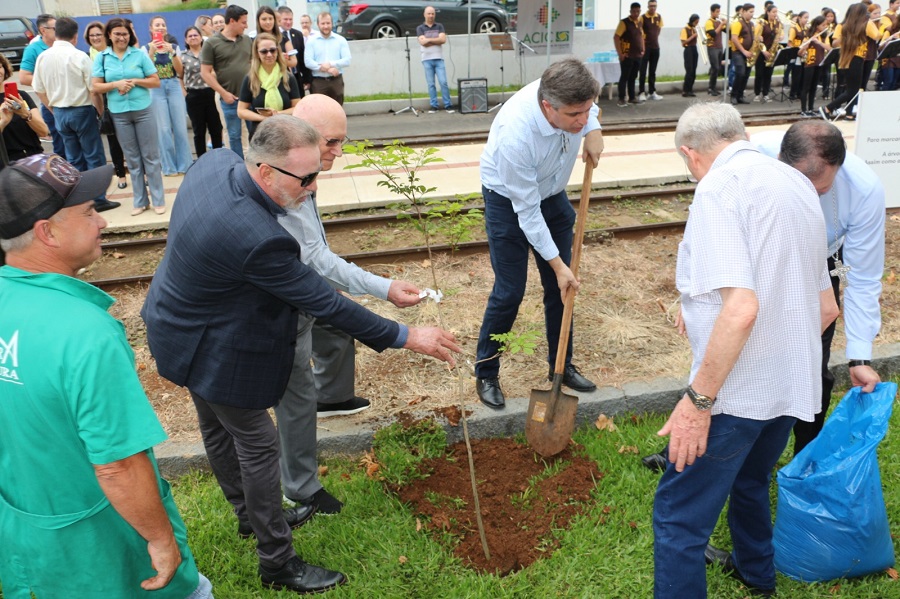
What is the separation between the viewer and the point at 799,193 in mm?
2488

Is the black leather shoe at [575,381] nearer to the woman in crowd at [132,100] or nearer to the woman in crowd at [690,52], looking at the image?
the woman in crowd at [132,100]

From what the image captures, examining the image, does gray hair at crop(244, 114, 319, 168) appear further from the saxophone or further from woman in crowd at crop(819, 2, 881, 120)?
the saxophone

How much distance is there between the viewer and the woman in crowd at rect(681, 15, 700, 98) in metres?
16.8

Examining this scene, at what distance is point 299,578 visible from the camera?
329cm

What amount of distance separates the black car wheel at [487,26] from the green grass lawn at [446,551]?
1810 centimetres

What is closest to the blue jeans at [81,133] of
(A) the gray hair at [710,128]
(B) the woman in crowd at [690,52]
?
(A) the gray hair at [710,128]

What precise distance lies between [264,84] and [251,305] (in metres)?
5.96

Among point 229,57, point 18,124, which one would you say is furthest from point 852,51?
point 18,124

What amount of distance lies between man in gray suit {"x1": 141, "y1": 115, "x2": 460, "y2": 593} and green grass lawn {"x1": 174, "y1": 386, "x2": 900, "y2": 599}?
10.2 inches

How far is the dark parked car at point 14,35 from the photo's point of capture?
70.7 ft

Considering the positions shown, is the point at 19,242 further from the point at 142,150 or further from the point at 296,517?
the point at 142,150

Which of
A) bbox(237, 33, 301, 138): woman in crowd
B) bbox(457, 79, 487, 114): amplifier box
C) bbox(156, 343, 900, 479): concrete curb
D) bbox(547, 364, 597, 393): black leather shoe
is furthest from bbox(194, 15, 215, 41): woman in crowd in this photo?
bbox(547, 364, 597, 393): black leather shoe

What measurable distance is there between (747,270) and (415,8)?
18.7m

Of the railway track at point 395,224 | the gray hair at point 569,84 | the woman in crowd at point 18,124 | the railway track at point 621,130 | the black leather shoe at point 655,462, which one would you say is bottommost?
the black leather shoe at point 655,462
